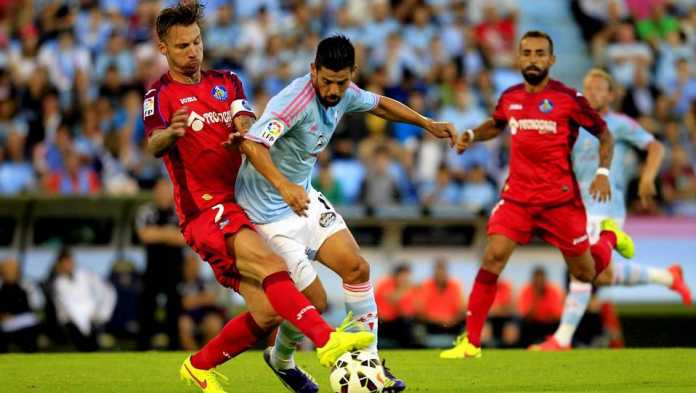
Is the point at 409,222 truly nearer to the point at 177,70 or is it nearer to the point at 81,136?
the point at 81,136

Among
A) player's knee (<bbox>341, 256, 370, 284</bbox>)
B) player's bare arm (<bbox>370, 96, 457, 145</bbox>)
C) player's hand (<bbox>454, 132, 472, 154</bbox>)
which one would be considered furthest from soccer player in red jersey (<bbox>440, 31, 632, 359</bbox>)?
player's knee (<bbox>341, 256, 370, 284</bbox>)

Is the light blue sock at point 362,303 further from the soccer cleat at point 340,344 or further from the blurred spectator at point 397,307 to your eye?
the blurred spectator at point 397,307

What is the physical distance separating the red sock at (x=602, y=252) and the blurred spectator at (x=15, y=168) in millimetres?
8841

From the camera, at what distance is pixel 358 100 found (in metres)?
9.72

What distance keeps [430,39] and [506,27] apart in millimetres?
1656

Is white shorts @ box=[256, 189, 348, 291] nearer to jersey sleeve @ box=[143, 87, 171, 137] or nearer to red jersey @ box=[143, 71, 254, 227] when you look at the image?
red jersey @ box=[143, 71, 254, 227]

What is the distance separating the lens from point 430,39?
73.4 feet

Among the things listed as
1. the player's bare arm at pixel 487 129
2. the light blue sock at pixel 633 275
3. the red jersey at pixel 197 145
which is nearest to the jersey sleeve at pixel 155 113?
the red jersey at pixel 197 145

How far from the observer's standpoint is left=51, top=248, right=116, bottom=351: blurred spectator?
17.6m

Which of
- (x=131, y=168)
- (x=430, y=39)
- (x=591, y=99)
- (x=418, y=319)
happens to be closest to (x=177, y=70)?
(x=591, y=99)

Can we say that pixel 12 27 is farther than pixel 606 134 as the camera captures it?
Yes

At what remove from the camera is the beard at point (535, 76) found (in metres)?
12.0

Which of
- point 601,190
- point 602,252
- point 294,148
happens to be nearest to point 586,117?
point 601,190

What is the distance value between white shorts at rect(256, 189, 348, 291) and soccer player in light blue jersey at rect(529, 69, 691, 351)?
4.28 metres
